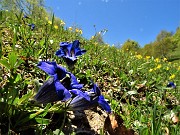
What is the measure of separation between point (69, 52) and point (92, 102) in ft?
2.95

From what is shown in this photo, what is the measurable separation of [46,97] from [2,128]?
341mm

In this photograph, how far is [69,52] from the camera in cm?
252

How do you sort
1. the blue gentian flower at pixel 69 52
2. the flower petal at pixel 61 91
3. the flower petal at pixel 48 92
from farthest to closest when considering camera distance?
1. the blue gentian flower at pixel 69 52
2. the flower petal at pixel 48 92
3. the flower petal at pixel 61 91

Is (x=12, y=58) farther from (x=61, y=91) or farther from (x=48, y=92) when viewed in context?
(x=61, y=91)

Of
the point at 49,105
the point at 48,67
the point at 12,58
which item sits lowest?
the point at 49,105

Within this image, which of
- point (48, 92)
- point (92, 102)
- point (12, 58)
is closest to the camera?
point (48, 92)

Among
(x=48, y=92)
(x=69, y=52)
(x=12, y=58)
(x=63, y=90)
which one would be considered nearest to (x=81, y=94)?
(x=63, y=90)

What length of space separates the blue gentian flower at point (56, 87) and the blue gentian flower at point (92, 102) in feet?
0.36

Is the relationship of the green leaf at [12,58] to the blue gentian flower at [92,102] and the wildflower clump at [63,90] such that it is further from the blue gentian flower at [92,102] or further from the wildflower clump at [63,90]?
the blue gentian flower at [92,102]

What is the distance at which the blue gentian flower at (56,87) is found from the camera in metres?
1.51

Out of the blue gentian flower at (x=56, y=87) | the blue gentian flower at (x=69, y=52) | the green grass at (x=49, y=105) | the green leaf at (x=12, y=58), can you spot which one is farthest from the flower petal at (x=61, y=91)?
the blue gentian flower at (x=69, y=52)

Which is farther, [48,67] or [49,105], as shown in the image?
[49,105]

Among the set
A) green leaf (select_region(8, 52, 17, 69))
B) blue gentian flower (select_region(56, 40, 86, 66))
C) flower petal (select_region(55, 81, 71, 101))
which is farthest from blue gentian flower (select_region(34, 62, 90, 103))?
blue gentian flower (select_region(56, 40, 86, 66))

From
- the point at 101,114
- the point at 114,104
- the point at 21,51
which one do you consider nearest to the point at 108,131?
the point at 101,114
